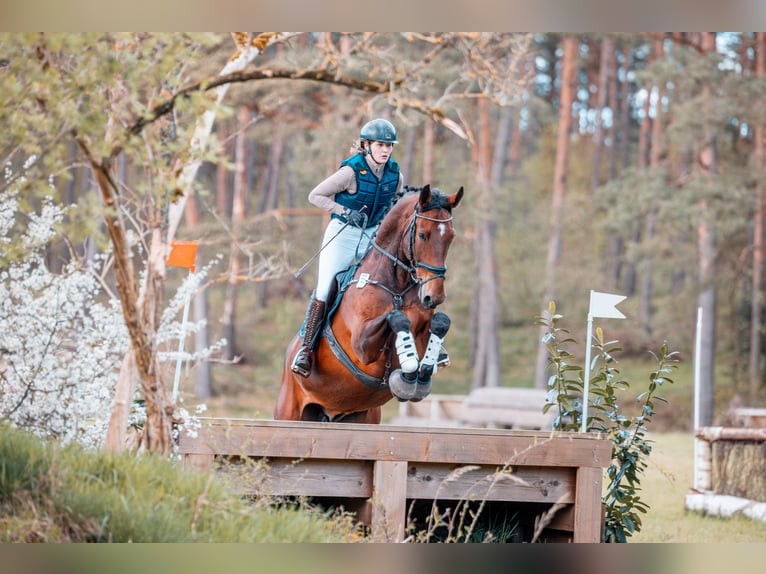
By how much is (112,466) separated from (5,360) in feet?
5.85

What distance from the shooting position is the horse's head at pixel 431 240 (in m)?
4.64


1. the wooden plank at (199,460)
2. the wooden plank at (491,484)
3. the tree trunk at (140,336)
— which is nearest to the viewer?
the tree trunk at (140,336)

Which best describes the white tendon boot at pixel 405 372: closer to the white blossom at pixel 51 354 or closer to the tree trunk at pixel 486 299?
the white blossom at pixel 51 354

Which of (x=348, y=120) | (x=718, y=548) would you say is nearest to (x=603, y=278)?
(x=348, y=120)

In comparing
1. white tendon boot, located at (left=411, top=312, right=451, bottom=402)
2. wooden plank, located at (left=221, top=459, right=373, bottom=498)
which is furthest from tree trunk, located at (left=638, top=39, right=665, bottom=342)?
wooden plank, located at (left=221, top=459, right=373, bottom=498)

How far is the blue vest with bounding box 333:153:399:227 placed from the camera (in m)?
5.42

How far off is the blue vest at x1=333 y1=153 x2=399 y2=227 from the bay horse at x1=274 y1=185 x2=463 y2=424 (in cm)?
28

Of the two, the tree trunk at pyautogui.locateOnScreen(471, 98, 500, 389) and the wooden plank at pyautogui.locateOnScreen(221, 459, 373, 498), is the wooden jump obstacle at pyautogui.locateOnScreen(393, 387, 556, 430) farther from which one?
the wooden plank at pyautogui.locateOnScreen(221, 459, 373, 498)

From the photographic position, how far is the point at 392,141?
5281mm

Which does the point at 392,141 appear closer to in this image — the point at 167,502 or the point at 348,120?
the point at 167,502

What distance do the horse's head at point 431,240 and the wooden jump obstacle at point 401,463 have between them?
0.69 meters

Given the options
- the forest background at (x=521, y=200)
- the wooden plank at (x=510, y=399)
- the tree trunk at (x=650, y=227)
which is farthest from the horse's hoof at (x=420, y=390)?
the tree trunk at (x=650, y=227)

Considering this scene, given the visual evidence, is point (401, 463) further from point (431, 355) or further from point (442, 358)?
point (442, 358)

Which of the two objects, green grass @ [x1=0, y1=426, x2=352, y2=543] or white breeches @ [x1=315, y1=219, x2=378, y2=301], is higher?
white breeches @ [x1=315, y1=219, x2=378, y2=301]
